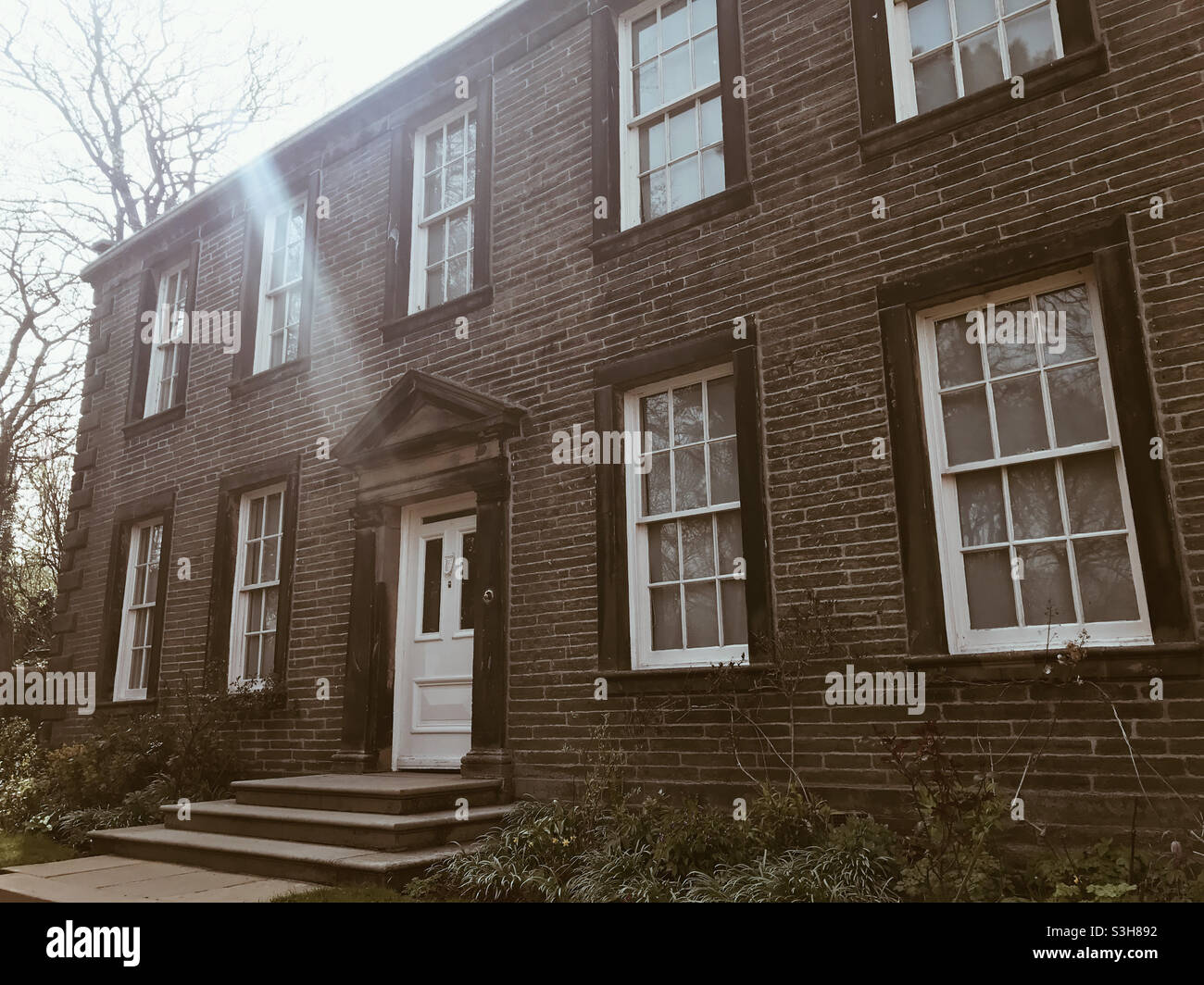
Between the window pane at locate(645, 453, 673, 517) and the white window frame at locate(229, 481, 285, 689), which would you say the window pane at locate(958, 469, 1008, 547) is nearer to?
the window pane at locate(645, 453, 673, 517)

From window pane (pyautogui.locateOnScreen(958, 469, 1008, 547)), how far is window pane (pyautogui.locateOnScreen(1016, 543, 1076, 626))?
20 cm

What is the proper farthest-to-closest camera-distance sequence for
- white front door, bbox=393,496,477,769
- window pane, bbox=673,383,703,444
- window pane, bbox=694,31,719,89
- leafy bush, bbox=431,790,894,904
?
white front door, bbox=393,496,477,769
window pane, bbox=694,31,719,89
window pane, bbox=673,383,703,444
leafy bush, bbox=431,790,894,904

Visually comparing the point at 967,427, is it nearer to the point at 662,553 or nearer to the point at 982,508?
the point at 982,508

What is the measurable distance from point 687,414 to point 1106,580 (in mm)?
3058

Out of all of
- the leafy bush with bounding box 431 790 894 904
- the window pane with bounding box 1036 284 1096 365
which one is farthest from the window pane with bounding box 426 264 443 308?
the window pane with bounding box 1036 284 1096 365

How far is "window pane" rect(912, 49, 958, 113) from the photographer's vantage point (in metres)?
6.00

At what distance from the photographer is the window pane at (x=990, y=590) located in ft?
17.0

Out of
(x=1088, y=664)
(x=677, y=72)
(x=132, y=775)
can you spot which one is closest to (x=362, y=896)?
(x=1088, y=664)

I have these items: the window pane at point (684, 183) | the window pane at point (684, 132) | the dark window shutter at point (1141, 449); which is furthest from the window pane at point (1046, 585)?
the window pane at point (684, 132)

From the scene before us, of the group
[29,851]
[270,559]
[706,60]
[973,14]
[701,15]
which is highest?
[701,15]

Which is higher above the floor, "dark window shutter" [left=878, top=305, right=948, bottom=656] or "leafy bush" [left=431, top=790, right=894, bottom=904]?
"dark window shutter" [left=878, top=305, right=948, bottom=656]

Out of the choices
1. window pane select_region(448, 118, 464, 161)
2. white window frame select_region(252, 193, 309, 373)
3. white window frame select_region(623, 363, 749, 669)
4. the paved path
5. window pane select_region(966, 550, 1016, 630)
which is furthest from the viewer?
white window frame select_region(252, 193, 309, 373)

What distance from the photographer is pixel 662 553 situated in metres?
6.72
